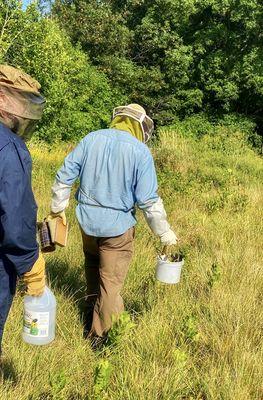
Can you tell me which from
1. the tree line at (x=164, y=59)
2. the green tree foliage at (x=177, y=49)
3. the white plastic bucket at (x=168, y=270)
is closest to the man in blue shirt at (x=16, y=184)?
the white plastic bucket at (x=168, y=270)

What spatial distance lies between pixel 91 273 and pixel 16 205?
6.48 feet

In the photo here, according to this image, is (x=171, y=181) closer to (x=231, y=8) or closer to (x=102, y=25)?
(x=102, y=25)

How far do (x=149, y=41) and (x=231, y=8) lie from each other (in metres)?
3.66

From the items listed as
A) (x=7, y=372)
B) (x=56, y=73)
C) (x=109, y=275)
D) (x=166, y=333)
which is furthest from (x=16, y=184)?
(x=56, y=73)

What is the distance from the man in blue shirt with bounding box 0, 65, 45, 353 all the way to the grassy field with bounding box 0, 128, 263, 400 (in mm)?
522

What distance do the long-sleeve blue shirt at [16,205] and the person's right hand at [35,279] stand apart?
0.26ft

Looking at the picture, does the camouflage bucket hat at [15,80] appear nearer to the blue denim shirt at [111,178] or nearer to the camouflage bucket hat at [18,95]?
the camouflage bucket hat at [18,95]

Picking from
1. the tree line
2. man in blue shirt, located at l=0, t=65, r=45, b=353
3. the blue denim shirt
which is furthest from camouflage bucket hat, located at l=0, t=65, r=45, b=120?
the tree line

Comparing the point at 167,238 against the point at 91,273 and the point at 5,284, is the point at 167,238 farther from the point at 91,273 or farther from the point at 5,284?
the point at 5,284

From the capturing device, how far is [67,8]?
21125mm

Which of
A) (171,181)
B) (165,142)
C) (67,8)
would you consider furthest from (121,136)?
(67,8)

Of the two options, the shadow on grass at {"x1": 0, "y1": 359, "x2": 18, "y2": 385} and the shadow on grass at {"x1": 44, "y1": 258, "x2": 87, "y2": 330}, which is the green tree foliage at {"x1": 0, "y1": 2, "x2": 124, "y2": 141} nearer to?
the shadow on grass at {"x1": 44, "y1": 258, "x2": 87, "y2": 330}

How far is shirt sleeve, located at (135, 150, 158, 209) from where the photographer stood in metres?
3.61

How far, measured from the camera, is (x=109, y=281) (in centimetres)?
371
